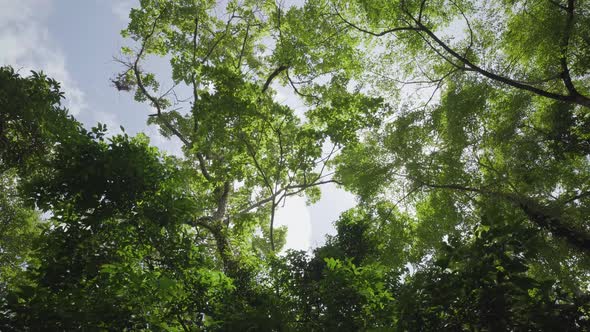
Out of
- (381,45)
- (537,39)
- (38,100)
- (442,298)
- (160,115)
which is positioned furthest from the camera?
(160,115)

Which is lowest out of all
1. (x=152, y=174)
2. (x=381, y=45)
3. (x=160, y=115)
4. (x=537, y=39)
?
(x=152, y=174)

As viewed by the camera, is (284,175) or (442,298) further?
(284,175)

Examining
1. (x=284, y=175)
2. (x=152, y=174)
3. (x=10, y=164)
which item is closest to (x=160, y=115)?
(x=284, y=175)

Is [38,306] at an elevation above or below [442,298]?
above

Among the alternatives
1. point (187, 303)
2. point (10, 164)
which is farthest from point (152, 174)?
point (10, 164)

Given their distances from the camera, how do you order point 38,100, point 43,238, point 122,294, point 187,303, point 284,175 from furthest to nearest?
point 284,175
point 38,100
point 43,238
point 187,303
point 122,294

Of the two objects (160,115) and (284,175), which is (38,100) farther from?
(284,175)

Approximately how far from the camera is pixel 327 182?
1252 centimetres

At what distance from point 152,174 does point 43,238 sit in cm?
207

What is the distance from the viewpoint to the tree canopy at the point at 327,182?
3633mm

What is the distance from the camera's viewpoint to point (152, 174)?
19.5ft

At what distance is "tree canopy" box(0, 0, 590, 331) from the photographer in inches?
143

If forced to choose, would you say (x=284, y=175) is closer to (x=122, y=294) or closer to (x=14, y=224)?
(x=122, y=294)

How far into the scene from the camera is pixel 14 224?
1384cm
